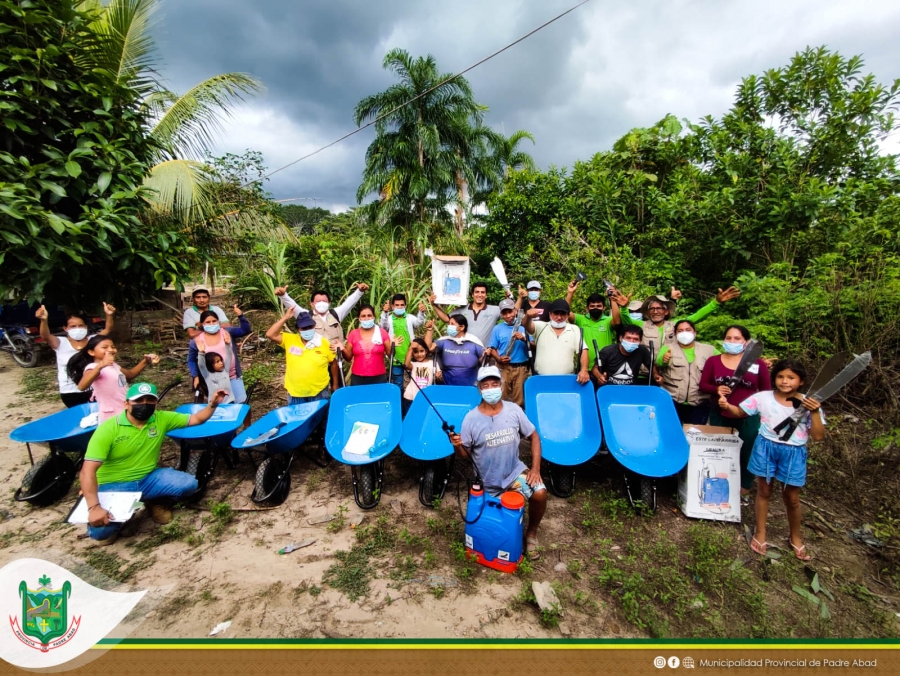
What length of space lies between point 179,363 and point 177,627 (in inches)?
251

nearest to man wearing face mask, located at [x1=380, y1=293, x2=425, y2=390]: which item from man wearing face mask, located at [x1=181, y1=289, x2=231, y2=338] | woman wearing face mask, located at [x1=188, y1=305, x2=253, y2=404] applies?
woman wearing face mask, located at [x1=188, y1=305, x2=253, y2=404]

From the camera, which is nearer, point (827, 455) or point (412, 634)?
point (412, 634)

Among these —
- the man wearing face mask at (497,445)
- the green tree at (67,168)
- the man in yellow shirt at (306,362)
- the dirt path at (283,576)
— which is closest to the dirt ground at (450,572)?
the dirt path at (283,576)

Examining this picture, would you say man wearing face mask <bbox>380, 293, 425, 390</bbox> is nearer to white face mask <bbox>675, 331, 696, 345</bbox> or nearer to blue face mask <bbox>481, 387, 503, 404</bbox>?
blue face mask <bbox>481, 387, 503, 404</bbox>

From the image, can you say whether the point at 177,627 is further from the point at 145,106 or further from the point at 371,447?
the point at 145,106

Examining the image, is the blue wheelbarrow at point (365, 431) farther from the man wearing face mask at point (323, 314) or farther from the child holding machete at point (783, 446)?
the child holding machete at point (783, 446)

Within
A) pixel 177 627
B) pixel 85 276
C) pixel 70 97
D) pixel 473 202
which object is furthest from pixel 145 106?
pixel 473 202

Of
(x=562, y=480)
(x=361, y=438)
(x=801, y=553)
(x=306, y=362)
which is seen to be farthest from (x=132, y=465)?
(x=801, y=553)

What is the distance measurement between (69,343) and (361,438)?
3117 millimetres

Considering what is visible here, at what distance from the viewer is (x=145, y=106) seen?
4.39 meters

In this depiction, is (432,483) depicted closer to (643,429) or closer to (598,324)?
(643,429)

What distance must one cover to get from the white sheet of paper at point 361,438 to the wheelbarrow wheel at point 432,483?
22.4 inches

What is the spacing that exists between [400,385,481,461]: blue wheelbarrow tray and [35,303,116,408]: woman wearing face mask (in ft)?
10.1

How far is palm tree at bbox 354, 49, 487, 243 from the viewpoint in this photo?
1498 cm
